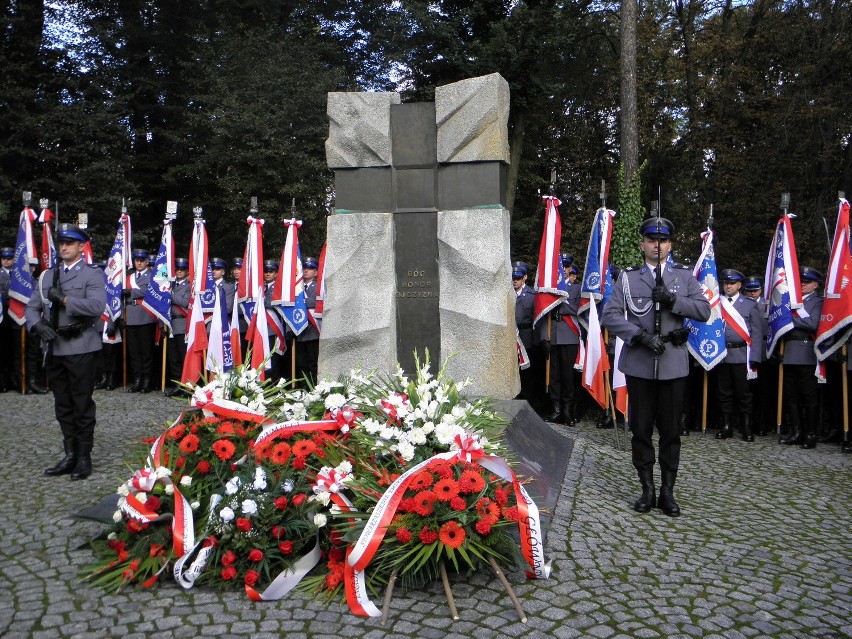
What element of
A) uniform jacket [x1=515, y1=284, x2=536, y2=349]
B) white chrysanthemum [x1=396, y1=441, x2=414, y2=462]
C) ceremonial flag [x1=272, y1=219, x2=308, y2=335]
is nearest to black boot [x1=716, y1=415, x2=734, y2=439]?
uniform jacket [x1=515, y1=284, x2=536, y2=349]

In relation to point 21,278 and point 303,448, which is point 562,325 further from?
point 21,278

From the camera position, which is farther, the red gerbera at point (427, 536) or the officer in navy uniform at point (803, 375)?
the officer in navy uniform at point (803, 375)

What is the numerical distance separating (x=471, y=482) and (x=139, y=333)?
30.3ft

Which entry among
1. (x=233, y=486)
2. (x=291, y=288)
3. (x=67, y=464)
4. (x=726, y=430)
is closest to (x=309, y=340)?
(x=291, y=288)

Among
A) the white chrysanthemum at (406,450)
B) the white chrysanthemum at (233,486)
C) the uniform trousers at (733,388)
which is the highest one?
the white chrysanthemum at (406,450)

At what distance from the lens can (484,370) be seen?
650 cm

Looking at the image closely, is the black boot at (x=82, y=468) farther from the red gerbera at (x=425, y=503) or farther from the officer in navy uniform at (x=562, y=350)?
the officer in navy uniform at (x=562, y=350)

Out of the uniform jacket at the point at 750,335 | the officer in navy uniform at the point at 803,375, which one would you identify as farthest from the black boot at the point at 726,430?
the uniform jacket at the point at 750,335

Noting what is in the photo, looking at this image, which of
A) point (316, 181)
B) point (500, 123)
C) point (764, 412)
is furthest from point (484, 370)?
point (316, 181)

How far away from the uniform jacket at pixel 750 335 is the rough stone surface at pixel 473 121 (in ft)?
13.4

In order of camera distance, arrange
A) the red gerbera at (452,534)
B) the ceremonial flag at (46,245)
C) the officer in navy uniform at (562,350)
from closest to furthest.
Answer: the red gerbera at (452,534)
the ceremonial flag at (46,245)
the officer in navy uniform at (562,350)

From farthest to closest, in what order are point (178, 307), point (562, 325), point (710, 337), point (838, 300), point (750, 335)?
point (178, 307) < point (562, 325) < point (750, 335) < point (710, 337) < point (838, 300)

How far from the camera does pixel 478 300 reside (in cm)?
649

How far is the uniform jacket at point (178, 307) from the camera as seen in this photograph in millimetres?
11422
